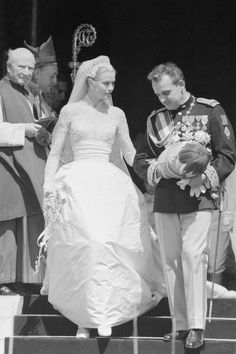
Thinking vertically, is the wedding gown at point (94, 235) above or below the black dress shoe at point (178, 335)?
above

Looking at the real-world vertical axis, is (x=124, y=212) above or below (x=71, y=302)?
above

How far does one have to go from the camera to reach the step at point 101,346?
25.1ft

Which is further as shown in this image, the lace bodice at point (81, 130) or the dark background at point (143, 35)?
the dark background at point (143, 35)

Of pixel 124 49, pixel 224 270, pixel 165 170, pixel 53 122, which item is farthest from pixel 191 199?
pixel 124 49

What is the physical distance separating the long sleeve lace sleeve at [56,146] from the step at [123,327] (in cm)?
93

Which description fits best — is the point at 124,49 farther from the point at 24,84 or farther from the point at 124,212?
the point at 124,212

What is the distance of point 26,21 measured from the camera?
11.3 metres

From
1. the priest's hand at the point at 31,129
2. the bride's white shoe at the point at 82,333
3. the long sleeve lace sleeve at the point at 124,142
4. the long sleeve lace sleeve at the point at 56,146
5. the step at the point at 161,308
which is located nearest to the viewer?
the bride's white shoe at the point at 82,333

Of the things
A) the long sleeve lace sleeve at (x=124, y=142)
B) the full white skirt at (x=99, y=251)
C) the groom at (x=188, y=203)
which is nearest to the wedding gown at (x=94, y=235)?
the full white skirt at (x=99, y=251)

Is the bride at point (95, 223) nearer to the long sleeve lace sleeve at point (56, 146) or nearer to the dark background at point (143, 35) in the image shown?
the long sleeve lace sleeve at point (56, 146)

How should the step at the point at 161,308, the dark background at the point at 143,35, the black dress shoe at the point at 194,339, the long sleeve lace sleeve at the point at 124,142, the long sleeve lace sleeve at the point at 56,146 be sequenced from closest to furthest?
the black dress shoe at the point at 194,339 < the step at the point at 161,308 < the long sleeve lace sleeve at the point at 56,146 < the long sleeve lace sleeve at the point at 124,142 < the dark background at the point at 143,35

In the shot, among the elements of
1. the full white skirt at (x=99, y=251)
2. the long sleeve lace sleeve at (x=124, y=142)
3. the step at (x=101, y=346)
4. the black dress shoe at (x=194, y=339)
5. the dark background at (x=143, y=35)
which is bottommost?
the step at (x=101, y=346)

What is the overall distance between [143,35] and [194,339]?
4.52 meters

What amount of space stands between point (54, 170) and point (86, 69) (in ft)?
2.44
